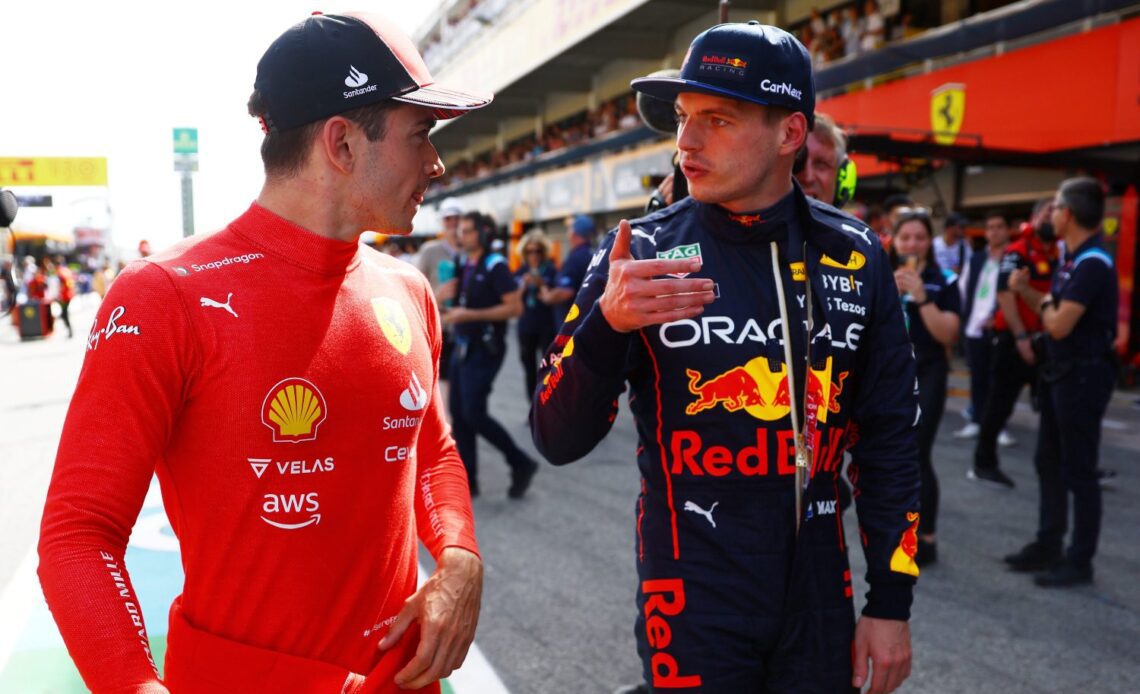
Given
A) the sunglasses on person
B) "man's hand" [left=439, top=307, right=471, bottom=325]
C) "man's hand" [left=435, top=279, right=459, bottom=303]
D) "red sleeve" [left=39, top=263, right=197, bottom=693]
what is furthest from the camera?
"man's hand" [left=435, top=279, right=459, bottom=303]

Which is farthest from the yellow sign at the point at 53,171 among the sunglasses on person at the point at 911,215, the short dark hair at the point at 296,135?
the sunglasses on person at the point at 911,215

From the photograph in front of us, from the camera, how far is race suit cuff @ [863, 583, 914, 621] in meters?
1.81

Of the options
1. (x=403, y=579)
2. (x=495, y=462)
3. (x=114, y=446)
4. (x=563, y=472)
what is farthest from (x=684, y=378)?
(x=495, y=462)

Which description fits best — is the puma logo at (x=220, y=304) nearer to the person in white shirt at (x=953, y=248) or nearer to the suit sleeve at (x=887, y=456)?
the suit sleeve at (x=887, y=456)

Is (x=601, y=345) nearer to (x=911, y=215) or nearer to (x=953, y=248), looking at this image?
(x=911, y=215)

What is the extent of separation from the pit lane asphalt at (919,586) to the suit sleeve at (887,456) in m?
1.79

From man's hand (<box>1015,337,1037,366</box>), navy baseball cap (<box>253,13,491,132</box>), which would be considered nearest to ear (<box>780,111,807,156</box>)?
navy baseball cap (<box>253,13,491,132</box>)

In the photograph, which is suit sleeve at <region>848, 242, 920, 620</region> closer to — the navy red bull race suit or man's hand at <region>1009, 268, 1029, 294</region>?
the navy red bull race suit

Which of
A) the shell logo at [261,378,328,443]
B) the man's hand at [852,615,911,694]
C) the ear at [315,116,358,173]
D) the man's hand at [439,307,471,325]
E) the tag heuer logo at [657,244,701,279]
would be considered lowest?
the man's hand at [852,615,911,694]

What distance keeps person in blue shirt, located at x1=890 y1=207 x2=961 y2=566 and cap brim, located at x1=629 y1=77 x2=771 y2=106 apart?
2773mm

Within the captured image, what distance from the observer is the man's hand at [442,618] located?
154cm

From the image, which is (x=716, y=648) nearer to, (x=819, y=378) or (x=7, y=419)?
(x=819, y=378)

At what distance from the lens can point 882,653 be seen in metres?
1.79

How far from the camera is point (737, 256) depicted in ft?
6.21
